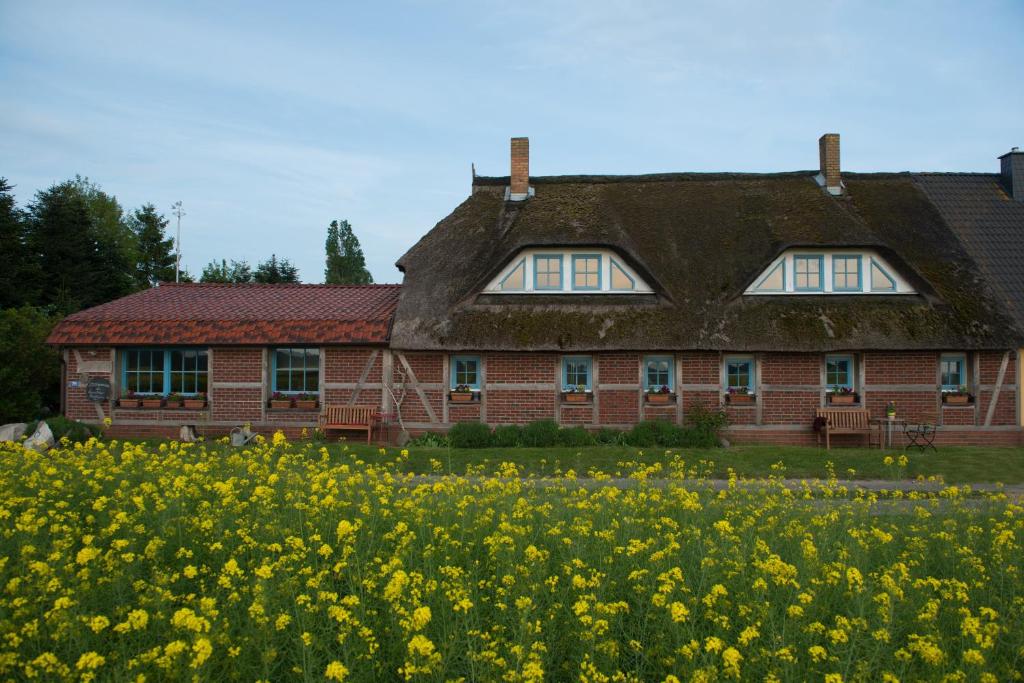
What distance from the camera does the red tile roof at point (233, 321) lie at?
688 inches

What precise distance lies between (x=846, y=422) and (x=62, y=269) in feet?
104

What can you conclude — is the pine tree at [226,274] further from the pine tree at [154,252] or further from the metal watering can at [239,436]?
the metal watering can at [239,436]

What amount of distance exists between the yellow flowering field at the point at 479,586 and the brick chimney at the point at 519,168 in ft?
48.6

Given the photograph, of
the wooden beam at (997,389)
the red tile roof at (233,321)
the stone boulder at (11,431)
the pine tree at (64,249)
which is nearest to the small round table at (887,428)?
the wooden beam at (997,389)

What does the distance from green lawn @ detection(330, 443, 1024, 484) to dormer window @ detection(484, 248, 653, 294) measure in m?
4.17

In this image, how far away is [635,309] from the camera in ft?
57.0

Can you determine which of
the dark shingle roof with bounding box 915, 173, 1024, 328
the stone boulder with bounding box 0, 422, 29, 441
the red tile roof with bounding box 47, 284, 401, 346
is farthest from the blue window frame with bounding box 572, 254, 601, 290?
the stone boulder with bounding box 0, 422, 29, 441

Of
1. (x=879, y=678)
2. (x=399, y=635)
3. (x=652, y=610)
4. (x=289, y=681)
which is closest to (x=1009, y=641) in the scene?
(x=879, y=678)

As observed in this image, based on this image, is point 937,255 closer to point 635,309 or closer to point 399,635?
point 635,309

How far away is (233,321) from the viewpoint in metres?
17.9

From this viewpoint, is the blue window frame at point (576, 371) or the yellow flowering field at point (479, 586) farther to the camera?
the blue window frame at point (576, 371)

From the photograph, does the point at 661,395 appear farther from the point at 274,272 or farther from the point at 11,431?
the point at 274,272

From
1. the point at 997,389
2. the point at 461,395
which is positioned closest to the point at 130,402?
the point at 461,395

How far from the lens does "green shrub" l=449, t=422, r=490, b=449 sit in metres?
16.5
